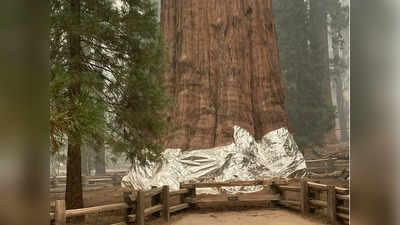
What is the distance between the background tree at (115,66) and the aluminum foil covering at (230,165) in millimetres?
832

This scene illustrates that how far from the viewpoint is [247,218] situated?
147 inches

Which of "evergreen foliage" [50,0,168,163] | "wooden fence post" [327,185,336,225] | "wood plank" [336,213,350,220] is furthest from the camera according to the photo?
"wooden fence post" [327,185,336,225]

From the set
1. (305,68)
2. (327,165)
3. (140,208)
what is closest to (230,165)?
(140,208)

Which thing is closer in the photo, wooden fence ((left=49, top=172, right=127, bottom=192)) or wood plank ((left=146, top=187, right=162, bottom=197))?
wood plank ((left=146, top=187, right=162, bottom=197))

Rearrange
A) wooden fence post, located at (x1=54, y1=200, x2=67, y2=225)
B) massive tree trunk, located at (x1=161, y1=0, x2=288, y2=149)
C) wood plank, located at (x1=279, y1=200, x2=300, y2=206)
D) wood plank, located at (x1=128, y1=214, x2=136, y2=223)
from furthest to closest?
massive tree trunk, located at (x1=161, y1=0, x2=288, y2=149) → wood plank, located at (x1=279, y1=200, x2=300, y2=206) → wood plank, located at (x1=128, y1=214, x2=136, y2=223) → wooden fence post, located at (x1=54, y1=200, x2=67, y2=225)

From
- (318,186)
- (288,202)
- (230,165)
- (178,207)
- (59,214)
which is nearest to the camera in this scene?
(59,214)

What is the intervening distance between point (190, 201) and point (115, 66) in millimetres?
1632

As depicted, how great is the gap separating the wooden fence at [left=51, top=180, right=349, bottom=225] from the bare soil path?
0.36 ft

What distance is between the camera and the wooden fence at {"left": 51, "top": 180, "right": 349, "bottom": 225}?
254cm

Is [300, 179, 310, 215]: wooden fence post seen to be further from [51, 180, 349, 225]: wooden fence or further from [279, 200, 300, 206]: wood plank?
[279, 200, 300, 206]: wood plank

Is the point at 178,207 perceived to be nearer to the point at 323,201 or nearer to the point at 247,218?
the point at 247,218

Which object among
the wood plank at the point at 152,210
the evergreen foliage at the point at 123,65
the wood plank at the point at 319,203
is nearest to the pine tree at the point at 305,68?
the wood plank at the point at 319,203

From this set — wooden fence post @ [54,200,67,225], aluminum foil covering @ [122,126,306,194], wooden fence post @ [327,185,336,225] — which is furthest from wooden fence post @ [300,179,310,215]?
wooden fence post @ [54,200,67,225]
